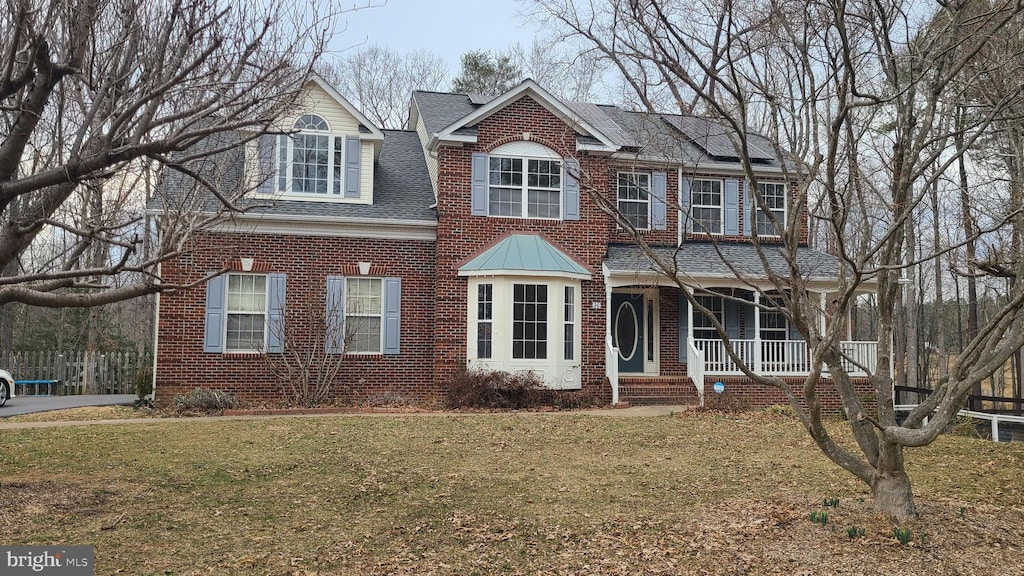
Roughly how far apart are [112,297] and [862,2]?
22.2 feet

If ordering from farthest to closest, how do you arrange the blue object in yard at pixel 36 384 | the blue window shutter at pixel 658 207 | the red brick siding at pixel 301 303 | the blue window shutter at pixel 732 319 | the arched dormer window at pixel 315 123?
the blue object in yard at pixel 36 384 → the blue window shutter at pixel 732 319 → the blue window shutter at pixel 658 207 → the arched dormer window at pixel 315 123 → the red brick siding at pixel 301 303

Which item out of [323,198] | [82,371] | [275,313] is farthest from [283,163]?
[82,371]

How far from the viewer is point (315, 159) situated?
56.1 ft

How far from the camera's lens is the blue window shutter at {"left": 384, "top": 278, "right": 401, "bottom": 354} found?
16.8 metres

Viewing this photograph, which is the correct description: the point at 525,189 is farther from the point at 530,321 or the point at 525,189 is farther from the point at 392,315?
the point at 392,315

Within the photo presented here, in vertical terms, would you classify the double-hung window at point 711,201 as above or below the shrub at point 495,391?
above

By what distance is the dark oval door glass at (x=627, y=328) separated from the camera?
752 inches

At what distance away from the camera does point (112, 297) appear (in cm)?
705

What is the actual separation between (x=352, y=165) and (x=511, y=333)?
504cm

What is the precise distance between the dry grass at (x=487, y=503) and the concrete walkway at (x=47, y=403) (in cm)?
523

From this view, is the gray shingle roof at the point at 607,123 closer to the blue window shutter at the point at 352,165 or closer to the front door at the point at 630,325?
the blue window shutter at the point at 352,165

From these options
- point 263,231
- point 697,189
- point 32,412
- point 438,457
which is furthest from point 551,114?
point 32,412

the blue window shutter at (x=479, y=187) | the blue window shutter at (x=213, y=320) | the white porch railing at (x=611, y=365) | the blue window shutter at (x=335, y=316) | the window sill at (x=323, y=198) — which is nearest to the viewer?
the blue window shutter at (x=213, y=320)

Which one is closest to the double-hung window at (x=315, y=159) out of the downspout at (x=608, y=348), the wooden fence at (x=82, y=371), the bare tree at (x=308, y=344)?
the bare tree at (x=308, y=344)
